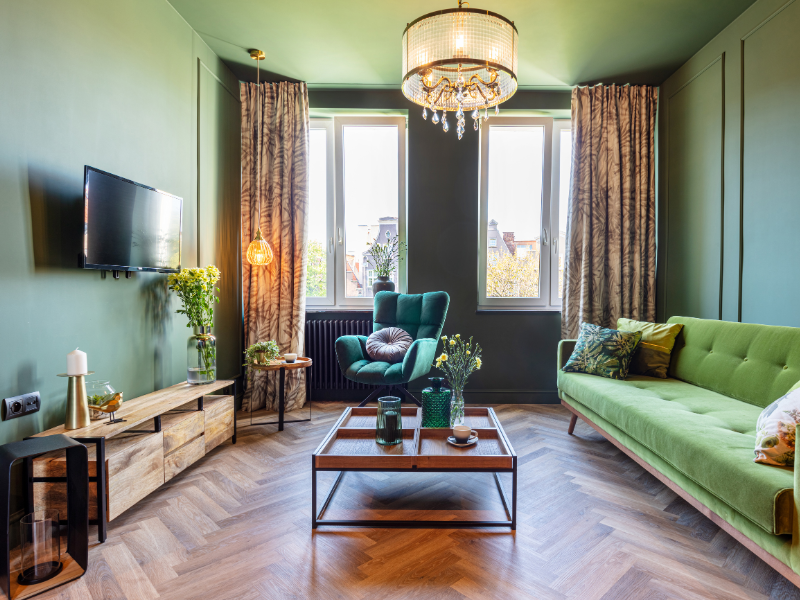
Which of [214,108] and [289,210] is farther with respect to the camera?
[289,210]

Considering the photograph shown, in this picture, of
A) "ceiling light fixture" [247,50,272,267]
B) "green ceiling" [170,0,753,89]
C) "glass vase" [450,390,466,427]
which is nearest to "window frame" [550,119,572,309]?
"green ceiling" [170,0,753,89]

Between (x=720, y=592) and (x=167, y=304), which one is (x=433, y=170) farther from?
(x=720, y=592)

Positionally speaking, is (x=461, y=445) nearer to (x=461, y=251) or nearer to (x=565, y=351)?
(x=565, y=351)

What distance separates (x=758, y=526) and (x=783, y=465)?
0.24 metres

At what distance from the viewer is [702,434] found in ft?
6.08

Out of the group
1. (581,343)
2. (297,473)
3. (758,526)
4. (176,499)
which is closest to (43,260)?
(176,499)

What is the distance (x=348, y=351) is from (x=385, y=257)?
1.12 metres

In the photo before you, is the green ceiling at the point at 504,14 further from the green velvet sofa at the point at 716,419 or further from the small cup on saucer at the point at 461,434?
the small cup on saucer at the point at 461,434

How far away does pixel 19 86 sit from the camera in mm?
1893

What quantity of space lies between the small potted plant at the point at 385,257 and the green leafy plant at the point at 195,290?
1518 millimetres

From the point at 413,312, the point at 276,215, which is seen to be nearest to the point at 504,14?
the point at 413,312

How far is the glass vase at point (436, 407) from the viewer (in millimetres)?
2342

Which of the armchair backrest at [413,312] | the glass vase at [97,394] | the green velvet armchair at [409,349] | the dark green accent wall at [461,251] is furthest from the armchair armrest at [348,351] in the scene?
the glass vase at [97,394]

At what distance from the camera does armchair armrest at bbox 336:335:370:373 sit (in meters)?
3.60
